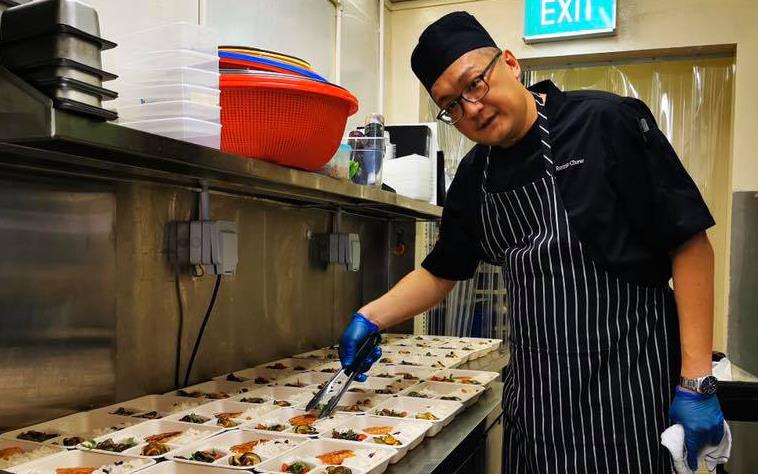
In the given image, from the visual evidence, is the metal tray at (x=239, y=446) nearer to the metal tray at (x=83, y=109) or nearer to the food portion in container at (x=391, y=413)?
the food portion in container at (x=391, y=413)

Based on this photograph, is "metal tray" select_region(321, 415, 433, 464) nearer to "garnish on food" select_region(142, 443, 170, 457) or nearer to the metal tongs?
the metal tongs

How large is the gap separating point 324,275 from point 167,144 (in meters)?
1.68

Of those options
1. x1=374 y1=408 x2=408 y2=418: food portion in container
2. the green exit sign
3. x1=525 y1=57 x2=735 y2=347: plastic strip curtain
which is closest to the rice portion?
x1=374 y1=408 x2=408 y2=418: food portion in container

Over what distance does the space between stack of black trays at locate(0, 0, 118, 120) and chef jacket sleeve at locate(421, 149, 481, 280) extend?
3.48 ft

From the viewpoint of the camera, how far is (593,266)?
1.52m

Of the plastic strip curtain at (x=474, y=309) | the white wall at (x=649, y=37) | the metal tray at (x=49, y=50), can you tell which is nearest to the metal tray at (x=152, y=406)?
the metal tray at (x=49, y=50)

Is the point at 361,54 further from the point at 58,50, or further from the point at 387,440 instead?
the point at 58,50

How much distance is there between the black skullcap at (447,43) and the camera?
1.59 metres

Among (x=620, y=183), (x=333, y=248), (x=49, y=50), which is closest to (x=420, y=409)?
(x=620, y=183)

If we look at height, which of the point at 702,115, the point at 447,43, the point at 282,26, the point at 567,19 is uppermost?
the point at 567,19

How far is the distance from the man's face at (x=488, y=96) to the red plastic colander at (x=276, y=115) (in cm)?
29

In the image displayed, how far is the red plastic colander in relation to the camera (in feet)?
5.11

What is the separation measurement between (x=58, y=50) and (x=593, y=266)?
46.1 inches

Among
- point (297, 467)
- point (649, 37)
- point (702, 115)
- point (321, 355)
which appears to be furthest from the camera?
point (702, 115)
